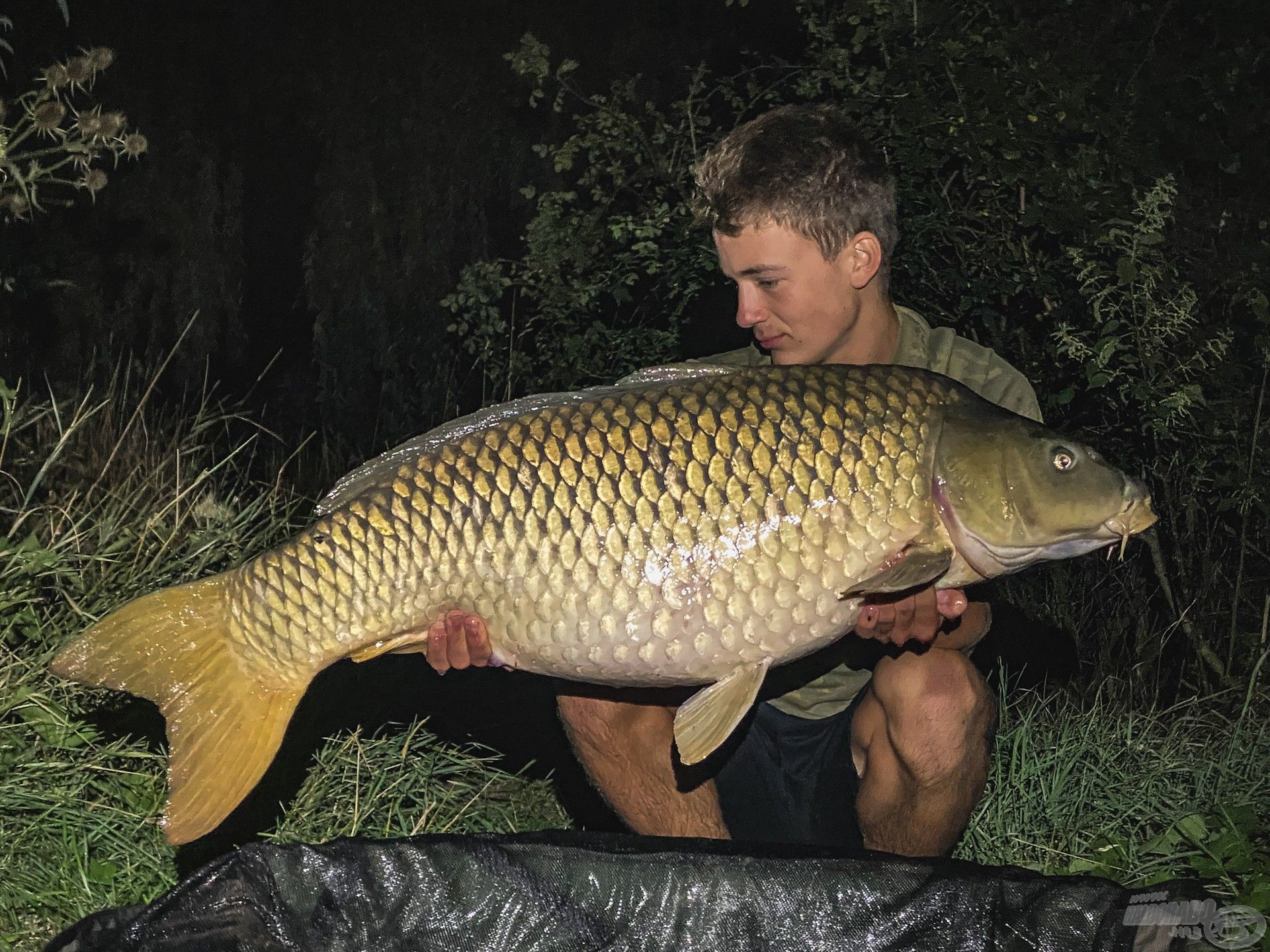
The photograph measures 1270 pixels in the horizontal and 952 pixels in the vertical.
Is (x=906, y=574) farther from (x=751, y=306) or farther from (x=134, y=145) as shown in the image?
(x=134, y=145)

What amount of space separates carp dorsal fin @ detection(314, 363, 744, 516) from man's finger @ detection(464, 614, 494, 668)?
226mm

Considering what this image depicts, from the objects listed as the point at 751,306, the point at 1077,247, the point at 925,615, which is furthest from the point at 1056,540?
the point at 1077,247

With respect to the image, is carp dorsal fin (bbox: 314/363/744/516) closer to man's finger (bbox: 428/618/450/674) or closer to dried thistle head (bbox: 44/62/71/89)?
man's finger (bbox: 428/618/450/674)

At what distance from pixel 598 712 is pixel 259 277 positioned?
4703mm

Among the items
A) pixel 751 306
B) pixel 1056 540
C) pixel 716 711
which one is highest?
pixel 751 306

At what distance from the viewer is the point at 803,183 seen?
2119 millimetres

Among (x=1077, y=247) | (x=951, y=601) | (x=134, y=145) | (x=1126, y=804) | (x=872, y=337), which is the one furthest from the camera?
(x=1077, y=247)

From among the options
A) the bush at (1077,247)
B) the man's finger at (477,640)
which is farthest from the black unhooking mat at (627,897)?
the bush at (1077,247)

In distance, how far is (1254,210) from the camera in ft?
11.4

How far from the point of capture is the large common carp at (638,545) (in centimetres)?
170

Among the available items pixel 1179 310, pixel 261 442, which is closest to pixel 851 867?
pixel 1179 310

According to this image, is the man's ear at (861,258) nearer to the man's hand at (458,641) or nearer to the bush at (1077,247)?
the man's hand at (458,641)

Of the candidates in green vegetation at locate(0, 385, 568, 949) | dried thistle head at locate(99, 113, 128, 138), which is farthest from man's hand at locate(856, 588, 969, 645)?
dried thistle head at locate(99, 113, 128, 138)

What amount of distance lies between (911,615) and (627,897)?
54cm
